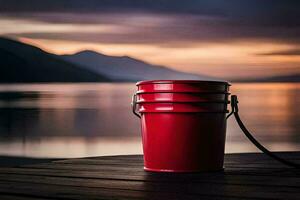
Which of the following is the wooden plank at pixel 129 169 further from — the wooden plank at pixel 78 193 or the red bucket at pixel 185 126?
the wooden plank at pixel 78 193

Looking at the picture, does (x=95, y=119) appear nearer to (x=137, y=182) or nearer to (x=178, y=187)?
(x=137, y=182)

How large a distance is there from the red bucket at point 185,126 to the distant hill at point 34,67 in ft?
11.9

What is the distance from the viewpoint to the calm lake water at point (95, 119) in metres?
4.99

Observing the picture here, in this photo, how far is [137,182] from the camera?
5.91ft

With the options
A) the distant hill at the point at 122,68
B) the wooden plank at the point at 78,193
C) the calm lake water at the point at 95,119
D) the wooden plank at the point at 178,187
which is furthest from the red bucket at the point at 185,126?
the distant hill at the point at 122,68

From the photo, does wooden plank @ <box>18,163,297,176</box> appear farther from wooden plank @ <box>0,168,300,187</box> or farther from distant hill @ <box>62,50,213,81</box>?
distant hill @ <box>62,50,213,81</box>

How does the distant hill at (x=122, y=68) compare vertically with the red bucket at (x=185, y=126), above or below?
above

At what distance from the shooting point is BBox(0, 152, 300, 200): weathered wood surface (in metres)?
1.53

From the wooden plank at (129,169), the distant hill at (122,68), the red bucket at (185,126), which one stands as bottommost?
the wooden plank at (129,169)

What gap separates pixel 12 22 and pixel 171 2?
4.98 ft

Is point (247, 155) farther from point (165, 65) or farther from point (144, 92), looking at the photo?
point (165, 65)

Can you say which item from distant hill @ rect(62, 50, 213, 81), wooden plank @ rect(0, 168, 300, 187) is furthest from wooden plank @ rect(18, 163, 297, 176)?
distant hill @ rect(62, 50, 213, 81)

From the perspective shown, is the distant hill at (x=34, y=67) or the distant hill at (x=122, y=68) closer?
the distant hill at (x=122, y=68)

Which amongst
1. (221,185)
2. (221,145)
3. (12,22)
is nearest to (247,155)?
(221,145)
